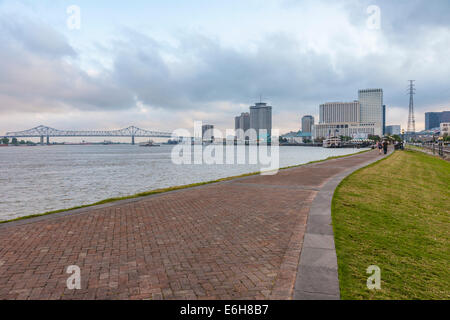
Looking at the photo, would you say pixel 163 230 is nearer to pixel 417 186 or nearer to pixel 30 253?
pixel 30 253

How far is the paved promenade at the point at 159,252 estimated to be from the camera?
3.78 metres

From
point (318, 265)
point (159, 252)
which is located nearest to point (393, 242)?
point (318, 265)

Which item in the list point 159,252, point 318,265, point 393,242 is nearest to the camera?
point 318,265

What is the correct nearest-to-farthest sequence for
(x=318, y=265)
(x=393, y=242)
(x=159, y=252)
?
(x=318, y=265) < (x=159, y=252) < (x=393, y=242)

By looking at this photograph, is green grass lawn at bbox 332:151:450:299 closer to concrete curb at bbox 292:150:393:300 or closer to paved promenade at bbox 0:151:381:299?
concrete curb at bbox 292:150:393:300

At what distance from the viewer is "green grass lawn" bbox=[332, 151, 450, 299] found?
150 inches

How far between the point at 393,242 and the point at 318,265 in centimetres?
220

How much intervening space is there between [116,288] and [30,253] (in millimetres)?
2365

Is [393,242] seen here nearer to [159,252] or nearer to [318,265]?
[318,265]

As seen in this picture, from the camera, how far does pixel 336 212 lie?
7.57 meters

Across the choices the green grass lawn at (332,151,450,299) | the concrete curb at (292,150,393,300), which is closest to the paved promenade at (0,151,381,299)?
the concrete curb at (292,150,393,300)

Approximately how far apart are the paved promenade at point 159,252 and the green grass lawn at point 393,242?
2.79ft

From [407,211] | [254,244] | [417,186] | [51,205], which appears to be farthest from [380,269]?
[51,205]

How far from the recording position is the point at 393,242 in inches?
216
